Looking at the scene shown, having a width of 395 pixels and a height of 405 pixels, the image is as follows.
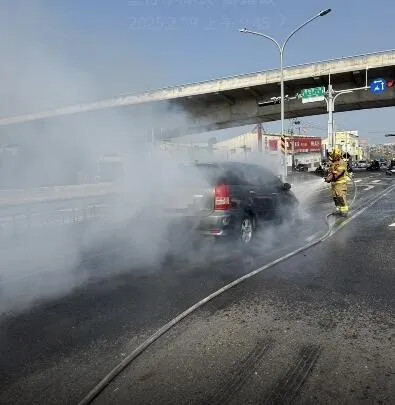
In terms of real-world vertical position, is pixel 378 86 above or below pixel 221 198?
above

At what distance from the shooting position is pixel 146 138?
594 cm

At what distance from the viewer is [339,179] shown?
10422 mm

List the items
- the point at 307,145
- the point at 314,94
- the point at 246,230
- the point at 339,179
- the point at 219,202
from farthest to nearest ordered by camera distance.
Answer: the point at 307,145
the point at 314,94
the point at 339,179
the point at 246,230
the point at 219,202

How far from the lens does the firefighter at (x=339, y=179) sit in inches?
409

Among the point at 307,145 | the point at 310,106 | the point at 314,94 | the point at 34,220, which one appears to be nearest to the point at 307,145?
the point at 307,145

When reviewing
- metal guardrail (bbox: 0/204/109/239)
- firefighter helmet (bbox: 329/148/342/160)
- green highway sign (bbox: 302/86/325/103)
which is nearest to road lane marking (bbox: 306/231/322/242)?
firefighter helmet (bbox: 329/148/342/160)

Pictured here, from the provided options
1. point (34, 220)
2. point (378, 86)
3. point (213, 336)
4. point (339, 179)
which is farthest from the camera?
point (378, 86)

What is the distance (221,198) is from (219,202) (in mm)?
73

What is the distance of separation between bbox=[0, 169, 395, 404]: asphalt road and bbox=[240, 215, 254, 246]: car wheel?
96cm

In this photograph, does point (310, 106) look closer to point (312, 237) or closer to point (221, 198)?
point (312, 237)

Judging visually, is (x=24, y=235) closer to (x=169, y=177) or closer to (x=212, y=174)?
(x=169, y=177)

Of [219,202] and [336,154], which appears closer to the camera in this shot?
[219,202]

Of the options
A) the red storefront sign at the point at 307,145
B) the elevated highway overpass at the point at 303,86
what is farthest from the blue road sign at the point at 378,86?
the red storefront sign at the point at 307,145

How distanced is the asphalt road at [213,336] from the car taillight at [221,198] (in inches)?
36.9
